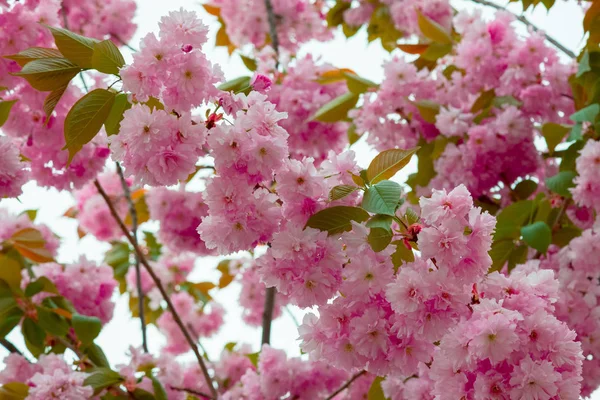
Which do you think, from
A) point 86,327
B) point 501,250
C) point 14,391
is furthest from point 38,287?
point 501,250

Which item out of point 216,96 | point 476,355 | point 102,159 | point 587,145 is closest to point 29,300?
point 102,159

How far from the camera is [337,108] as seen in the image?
2455mm

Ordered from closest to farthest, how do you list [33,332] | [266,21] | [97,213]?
[33,332] → [97,213] → [266,21]

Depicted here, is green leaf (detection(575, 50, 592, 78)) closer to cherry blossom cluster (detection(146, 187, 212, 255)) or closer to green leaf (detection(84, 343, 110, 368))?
cherry blossom cluster (detection(146, 187, 212, 255))

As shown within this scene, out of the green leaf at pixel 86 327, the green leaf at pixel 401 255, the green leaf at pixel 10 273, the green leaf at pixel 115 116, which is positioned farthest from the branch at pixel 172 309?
the green leaf at pixel 401 255

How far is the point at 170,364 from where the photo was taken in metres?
2.45

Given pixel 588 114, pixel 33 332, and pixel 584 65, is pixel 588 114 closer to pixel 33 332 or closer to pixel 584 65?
pixel 584 65

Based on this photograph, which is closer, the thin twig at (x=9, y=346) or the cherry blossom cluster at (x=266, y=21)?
the thin twig at (x=9, y=346)

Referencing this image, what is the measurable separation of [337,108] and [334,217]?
4.49 feet

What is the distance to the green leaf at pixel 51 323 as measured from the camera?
2.02 m

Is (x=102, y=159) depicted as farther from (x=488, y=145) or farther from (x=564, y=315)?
(x=564, y=315)

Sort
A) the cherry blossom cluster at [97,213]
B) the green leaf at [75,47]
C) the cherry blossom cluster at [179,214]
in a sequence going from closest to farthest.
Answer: the green leaf at [75,47] → the cherry blossom cluster at [179,214] → the cherry blossom cluster at [97,213]

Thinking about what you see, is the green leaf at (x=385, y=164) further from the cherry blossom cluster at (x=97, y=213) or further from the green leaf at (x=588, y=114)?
the cherry blossom cluster at (x=97, y=213)

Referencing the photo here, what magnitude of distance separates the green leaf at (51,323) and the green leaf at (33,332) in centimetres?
2
